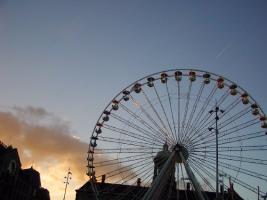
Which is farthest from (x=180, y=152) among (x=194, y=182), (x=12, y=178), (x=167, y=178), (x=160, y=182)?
(x=12, y=178)

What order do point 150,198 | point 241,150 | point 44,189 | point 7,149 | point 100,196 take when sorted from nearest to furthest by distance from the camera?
point 150,198 < point 241,150 < point 100,196 < point 7,149 < point 44,189

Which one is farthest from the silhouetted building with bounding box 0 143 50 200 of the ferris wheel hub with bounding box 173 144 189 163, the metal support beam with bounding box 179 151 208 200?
the metal support beam with bounding box 179 151 208 200

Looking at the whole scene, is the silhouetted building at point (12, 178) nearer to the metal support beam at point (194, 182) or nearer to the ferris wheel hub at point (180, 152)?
the ferris wheel hub at point (180, 152)

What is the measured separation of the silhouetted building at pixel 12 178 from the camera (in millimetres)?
66531

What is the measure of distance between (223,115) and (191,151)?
3607mm

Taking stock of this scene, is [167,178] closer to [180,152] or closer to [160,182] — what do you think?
[160,182]

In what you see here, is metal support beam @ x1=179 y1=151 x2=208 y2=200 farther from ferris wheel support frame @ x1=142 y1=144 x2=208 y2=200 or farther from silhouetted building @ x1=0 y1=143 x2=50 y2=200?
silhouetted building @ x1=0 y1=143 x2=50 y2=200

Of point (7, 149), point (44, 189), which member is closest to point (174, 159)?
point (7, 149)

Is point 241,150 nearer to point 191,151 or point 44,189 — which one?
point 191,151

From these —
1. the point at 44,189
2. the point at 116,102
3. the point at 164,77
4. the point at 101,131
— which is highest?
the point at 164,77

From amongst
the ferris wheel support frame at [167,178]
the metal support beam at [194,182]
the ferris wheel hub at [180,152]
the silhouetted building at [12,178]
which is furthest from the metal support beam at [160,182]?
the silhouetted building at [12,178]

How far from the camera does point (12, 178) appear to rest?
228 feet

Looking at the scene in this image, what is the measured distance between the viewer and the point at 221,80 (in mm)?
32594

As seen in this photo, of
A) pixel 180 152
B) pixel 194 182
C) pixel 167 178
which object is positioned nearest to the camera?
pixel 194 182
